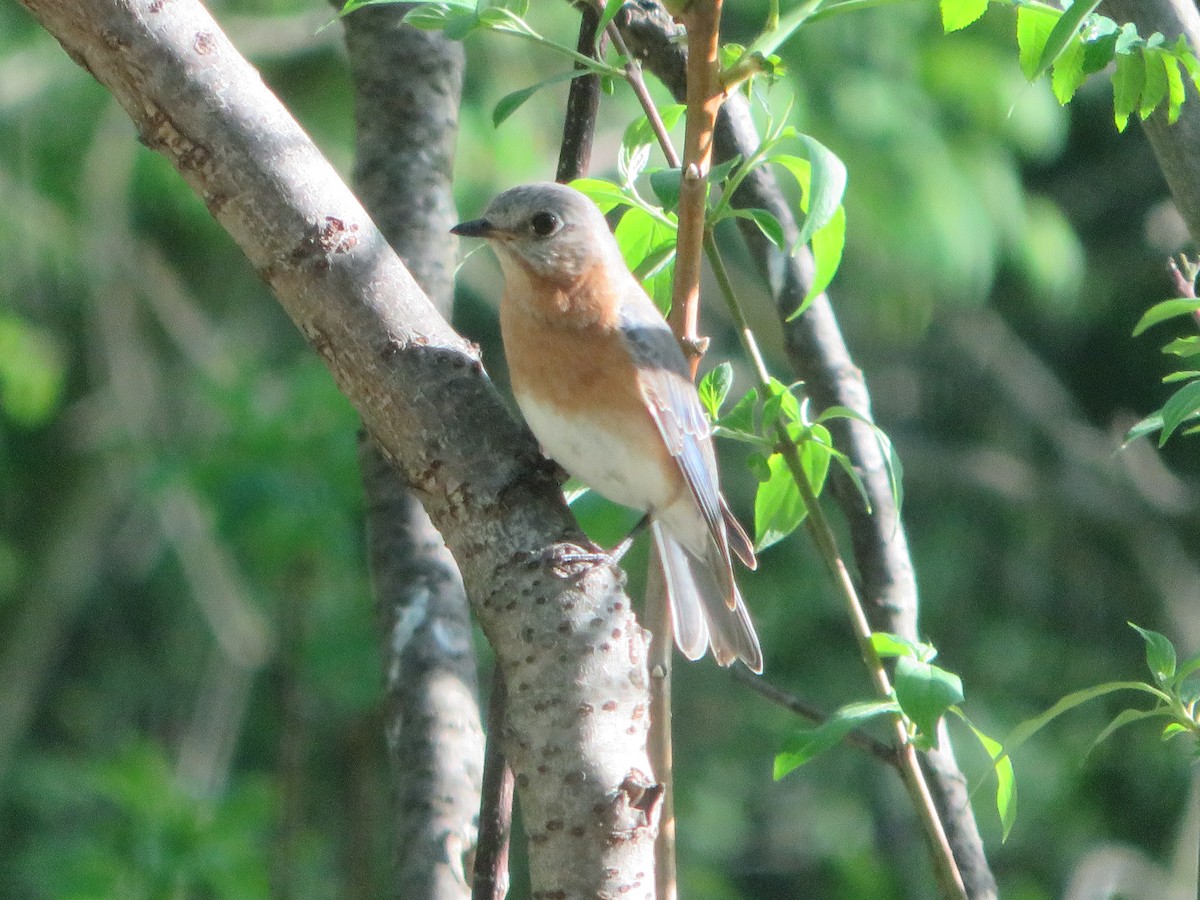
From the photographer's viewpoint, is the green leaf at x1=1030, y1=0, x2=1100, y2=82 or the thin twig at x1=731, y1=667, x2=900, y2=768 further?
the thin twig at x1=731, y1=667, x2=900, y2=768

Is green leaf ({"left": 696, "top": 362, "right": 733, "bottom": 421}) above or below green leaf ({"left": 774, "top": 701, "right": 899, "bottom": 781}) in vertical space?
above

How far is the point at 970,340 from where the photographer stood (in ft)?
25.2

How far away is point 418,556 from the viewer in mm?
2588

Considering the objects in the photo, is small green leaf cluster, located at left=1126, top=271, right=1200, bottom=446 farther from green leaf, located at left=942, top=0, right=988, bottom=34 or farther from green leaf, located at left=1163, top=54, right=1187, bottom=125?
green leaf, located at left=942, top=0, right=988, bottom=34

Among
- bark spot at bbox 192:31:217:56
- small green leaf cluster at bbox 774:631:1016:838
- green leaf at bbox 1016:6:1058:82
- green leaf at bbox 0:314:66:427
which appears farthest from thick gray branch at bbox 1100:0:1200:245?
green leaf at bbox 0:314:66:427

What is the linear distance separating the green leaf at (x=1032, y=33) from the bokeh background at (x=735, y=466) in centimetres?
332

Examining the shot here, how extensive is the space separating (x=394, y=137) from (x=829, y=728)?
1644mm

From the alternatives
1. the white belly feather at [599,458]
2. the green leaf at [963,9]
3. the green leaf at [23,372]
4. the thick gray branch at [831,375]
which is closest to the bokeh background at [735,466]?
the green leaf at [23,372]

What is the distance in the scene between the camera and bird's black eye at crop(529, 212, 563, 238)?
2.85 metres

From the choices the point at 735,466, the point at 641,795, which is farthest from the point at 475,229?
the point at 735,466

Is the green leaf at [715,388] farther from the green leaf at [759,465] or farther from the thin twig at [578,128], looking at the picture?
the thin twig at [578,128]

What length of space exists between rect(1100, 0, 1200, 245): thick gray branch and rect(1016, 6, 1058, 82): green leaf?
0.24 m

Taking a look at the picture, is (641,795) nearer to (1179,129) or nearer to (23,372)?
(1179,129)

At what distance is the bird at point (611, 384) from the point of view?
2.70 meters
